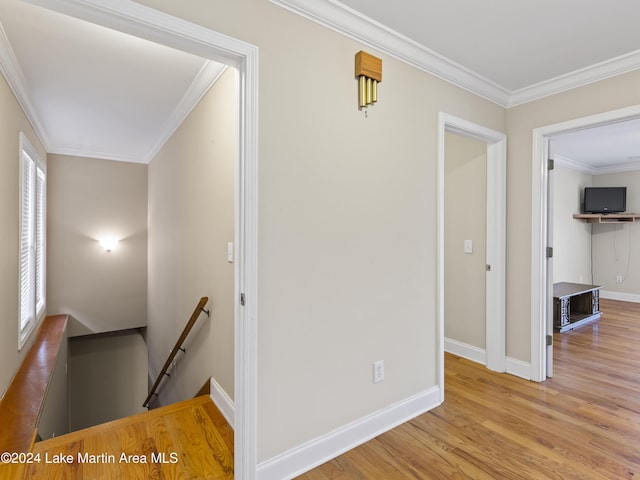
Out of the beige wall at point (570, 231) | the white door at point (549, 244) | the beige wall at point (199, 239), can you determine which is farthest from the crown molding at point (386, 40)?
the beige wall at point (570, 231)

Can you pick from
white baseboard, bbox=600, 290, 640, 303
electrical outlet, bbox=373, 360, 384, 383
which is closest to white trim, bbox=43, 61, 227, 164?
electrical outlet, bbox=373, 360, 384, 383

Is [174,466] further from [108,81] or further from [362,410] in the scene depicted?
[108,81]

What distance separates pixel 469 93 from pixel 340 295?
1957 mm

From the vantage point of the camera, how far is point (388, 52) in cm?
211

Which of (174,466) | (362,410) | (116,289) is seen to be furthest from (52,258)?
(362,410)

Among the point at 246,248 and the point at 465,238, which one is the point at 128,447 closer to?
the point at 246,248

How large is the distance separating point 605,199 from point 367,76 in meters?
6.40

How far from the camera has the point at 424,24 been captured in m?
1.97

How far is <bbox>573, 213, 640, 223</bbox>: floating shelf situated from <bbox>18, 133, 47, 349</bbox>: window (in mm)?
8043

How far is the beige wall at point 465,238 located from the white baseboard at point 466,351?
31 mm

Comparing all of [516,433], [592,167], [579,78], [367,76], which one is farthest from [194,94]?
→ [592,167]

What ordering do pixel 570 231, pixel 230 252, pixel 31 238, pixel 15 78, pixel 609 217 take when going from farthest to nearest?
pixel 570 231 → pixel 609 217 → pixel 31 238 → pixel 15 78 → pixel 230 252

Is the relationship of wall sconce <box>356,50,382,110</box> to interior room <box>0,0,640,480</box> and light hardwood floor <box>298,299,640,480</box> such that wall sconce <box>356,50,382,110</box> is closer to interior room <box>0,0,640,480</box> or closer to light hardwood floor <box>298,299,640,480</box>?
interior room <box>0,0,640,480</box>

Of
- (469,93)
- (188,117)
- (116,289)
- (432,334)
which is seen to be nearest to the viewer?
(432,334)
